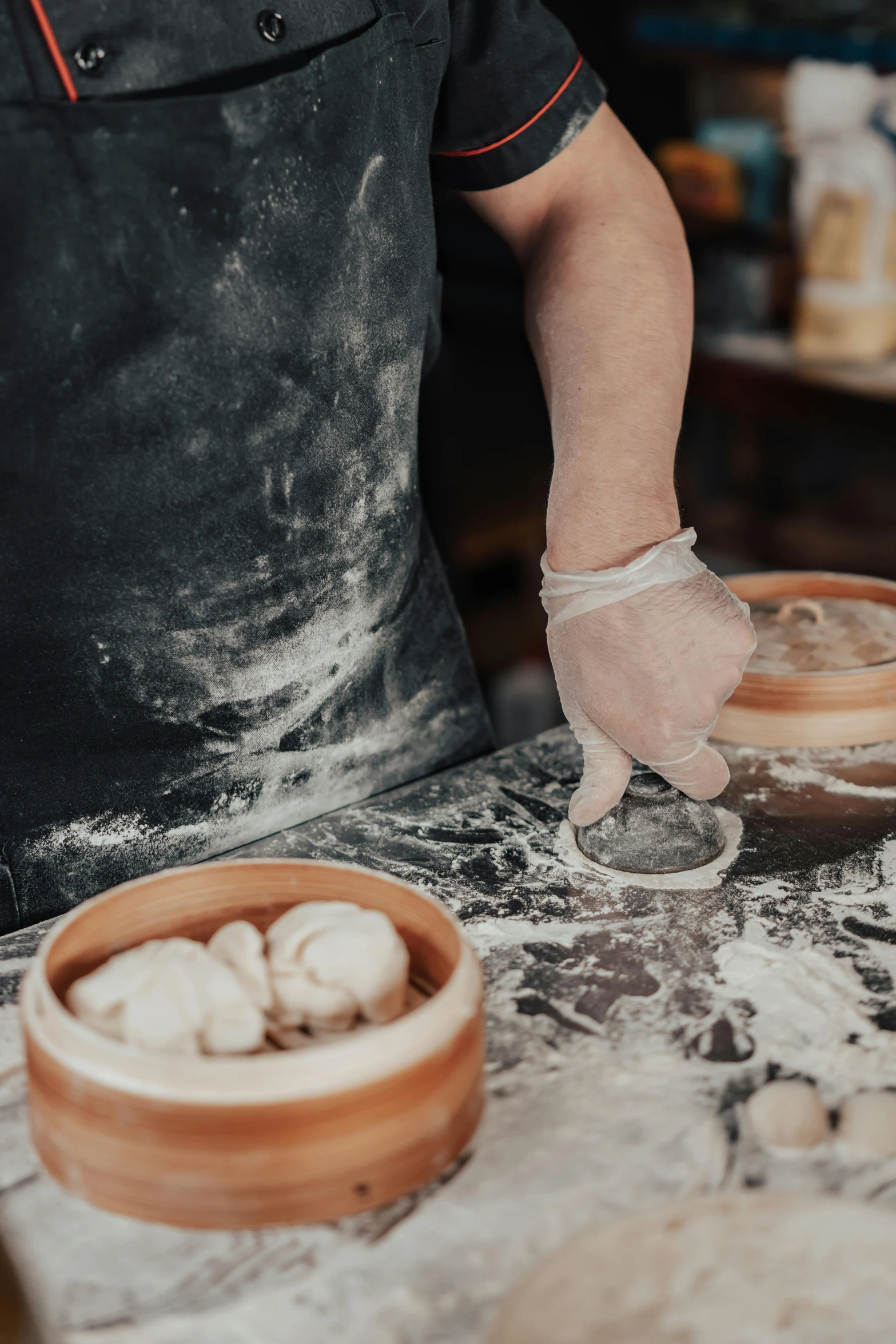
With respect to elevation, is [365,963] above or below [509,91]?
below

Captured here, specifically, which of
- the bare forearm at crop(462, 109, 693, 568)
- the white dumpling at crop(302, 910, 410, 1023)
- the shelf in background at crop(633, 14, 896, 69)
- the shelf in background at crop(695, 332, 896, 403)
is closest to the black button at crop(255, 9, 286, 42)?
the bare forearm at crop(462, 109, 693, 568)

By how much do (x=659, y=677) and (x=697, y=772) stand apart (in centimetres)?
11

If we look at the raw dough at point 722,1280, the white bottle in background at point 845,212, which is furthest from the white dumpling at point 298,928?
the white bottle in background at point 845,212

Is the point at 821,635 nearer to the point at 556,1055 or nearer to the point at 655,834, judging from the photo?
the point at 655,834

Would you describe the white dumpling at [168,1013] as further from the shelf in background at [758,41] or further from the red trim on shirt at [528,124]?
the shelf in background at [758,41]

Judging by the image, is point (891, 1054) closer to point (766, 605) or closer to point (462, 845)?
point (462, 845)

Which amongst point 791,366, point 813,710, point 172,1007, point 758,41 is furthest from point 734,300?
point 172,1007

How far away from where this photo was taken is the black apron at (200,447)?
110 cm

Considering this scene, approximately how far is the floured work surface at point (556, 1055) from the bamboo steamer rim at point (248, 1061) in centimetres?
12

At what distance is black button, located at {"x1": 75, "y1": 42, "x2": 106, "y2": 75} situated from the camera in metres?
1.06

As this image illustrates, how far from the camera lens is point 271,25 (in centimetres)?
118

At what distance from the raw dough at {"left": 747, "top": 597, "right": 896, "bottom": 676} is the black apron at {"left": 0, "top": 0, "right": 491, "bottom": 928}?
46cm

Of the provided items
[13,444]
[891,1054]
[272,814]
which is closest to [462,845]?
[272,814]

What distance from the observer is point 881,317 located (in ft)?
9.88
